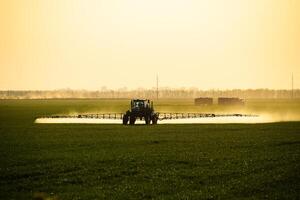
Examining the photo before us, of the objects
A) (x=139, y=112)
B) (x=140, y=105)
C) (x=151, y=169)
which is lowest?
(x=151, y=169)

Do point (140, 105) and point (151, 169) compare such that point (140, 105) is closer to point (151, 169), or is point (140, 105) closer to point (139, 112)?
point (139, 112)

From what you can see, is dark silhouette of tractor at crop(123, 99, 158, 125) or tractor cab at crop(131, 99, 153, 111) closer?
dark silhouette of tractor at crop(123, 99, 158, 125)

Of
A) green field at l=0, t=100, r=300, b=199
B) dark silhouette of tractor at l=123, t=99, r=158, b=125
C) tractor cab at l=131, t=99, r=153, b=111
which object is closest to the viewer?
green field at l=0, t=100, r=300, b=199

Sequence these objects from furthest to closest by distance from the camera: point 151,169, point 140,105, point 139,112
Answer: point 140,105
point 139,112
point 151,169

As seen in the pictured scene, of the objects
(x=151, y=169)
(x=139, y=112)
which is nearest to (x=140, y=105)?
(x=139, y=112)

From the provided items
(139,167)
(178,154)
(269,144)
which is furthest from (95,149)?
(269,144)

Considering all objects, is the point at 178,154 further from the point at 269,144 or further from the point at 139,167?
the point at 269,144

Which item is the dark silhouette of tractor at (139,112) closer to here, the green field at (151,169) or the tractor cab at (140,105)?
the tractor cab at (140,105)

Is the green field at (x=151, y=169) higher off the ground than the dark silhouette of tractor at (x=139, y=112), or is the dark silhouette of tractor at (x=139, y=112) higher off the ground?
A: the dark silhouette of tractor at (x=139, y=112)

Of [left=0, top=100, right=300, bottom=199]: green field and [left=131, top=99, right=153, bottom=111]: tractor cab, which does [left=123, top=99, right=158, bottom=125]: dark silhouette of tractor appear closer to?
[left=131, top=99, right=153, bottom=111]: tractor cab

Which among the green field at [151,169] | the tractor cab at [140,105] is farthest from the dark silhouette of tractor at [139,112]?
the green field at [151,169]

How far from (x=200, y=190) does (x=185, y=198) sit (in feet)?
4.89

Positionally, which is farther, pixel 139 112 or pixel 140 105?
pixel 140 105

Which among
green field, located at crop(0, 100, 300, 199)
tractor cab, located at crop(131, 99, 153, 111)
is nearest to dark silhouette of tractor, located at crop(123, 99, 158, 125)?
tractor cab, located at crop(131, 99, 153, 111)
